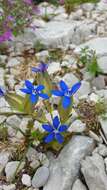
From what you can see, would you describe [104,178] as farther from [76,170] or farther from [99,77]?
[99,77]

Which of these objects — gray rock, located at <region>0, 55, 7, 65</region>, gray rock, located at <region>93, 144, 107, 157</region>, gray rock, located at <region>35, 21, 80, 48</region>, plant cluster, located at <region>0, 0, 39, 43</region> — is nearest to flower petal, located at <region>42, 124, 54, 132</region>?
gray rock, located at <region>93, 144, 107, 157</region>

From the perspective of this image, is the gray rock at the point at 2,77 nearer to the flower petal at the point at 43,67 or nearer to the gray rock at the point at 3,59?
the gray rock at the point at 3,59

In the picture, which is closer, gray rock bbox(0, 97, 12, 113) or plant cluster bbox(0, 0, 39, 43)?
gray rock bbox(0, 97, 12, 113)

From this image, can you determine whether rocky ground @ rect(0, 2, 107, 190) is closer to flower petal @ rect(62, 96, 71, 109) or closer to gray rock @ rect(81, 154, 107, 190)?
gray rock @ rect(81, 154, 107, 190)

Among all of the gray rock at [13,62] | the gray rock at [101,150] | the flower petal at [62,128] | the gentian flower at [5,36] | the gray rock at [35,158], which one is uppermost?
the gentian flower at [5,36]

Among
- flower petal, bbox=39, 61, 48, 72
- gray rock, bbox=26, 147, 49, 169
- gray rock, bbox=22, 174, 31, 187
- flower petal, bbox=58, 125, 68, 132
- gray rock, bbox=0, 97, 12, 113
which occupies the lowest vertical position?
gray rock, bbox=22, 174, 31, 187

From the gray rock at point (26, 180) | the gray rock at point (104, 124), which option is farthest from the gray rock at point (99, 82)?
the gray rock at point (26, 180)

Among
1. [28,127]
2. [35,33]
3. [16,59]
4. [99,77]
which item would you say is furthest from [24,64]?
[28,127]

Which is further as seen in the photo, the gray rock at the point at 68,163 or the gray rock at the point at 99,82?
the gray rock at the point at 99,82
